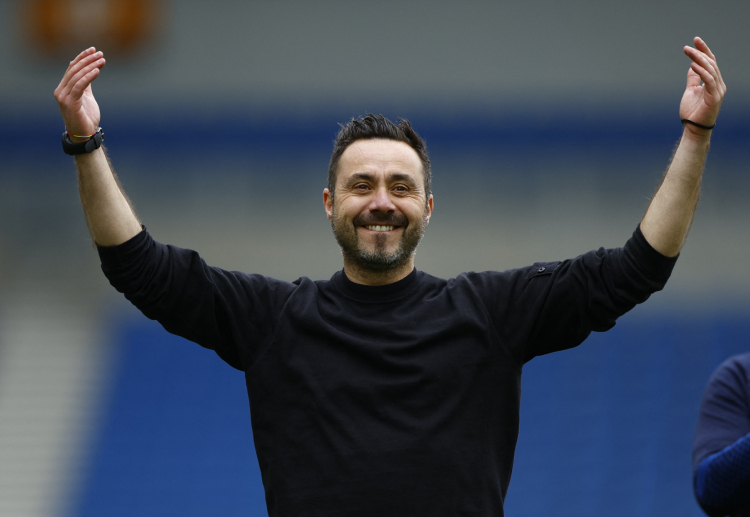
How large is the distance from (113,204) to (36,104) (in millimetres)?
6208

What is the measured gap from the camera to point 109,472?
6.46 metres

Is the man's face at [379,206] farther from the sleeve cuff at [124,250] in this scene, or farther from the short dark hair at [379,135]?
the sleeve cuff at [124,250]

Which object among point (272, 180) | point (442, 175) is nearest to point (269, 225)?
point (272, 180)

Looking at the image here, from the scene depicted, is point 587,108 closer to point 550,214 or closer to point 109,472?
point 550,214

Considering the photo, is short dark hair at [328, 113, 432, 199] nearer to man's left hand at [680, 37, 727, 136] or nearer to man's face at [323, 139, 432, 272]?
man's face at [323, 139, 432, 272]

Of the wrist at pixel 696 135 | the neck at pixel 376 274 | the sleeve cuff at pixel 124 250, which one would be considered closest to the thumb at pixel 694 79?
the wrist at pixel 696 135

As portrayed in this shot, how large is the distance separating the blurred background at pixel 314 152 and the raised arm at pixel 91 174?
16.3 feet

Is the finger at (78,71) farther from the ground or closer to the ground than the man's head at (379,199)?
farther from the ground

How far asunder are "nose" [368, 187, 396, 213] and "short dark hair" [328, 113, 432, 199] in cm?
14

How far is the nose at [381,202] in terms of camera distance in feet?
7.07

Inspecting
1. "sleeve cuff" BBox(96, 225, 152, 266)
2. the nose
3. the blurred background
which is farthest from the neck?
the blurred background

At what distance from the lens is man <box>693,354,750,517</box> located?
2.23 meters

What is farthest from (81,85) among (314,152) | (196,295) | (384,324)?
(314,152)

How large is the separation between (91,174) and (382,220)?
0.62 m
